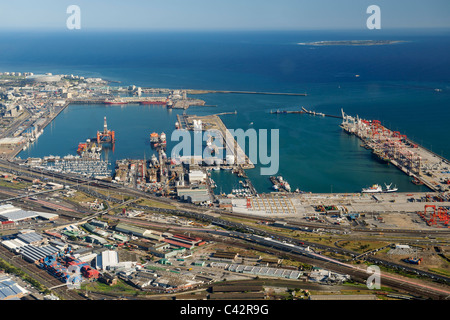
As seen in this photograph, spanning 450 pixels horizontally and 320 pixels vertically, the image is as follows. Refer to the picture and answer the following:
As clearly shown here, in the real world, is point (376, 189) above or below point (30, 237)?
above

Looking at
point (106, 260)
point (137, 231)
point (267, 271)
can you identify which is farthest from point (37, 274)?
point (267, 271)

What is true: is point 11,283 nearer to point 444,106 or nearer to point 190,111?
point 190,111

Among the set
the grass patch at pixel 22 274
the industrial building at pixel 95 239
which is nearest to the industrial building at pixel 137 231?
the industrial building at pixel 95 239

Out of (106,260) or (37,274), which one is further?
(106,260)

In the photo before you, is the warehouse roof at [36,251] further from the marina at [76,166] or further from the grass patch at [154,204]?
the marina at [76,166]

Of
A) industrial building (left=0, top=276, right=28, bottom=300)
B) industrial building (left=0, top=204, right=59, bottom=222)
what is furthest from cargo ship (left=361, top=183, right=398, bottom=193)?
industrial building (left=0, top=276, right=28, bottom=300)

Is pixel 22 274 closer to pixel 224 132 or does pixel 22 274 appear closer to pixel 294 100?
pixel 224 132
